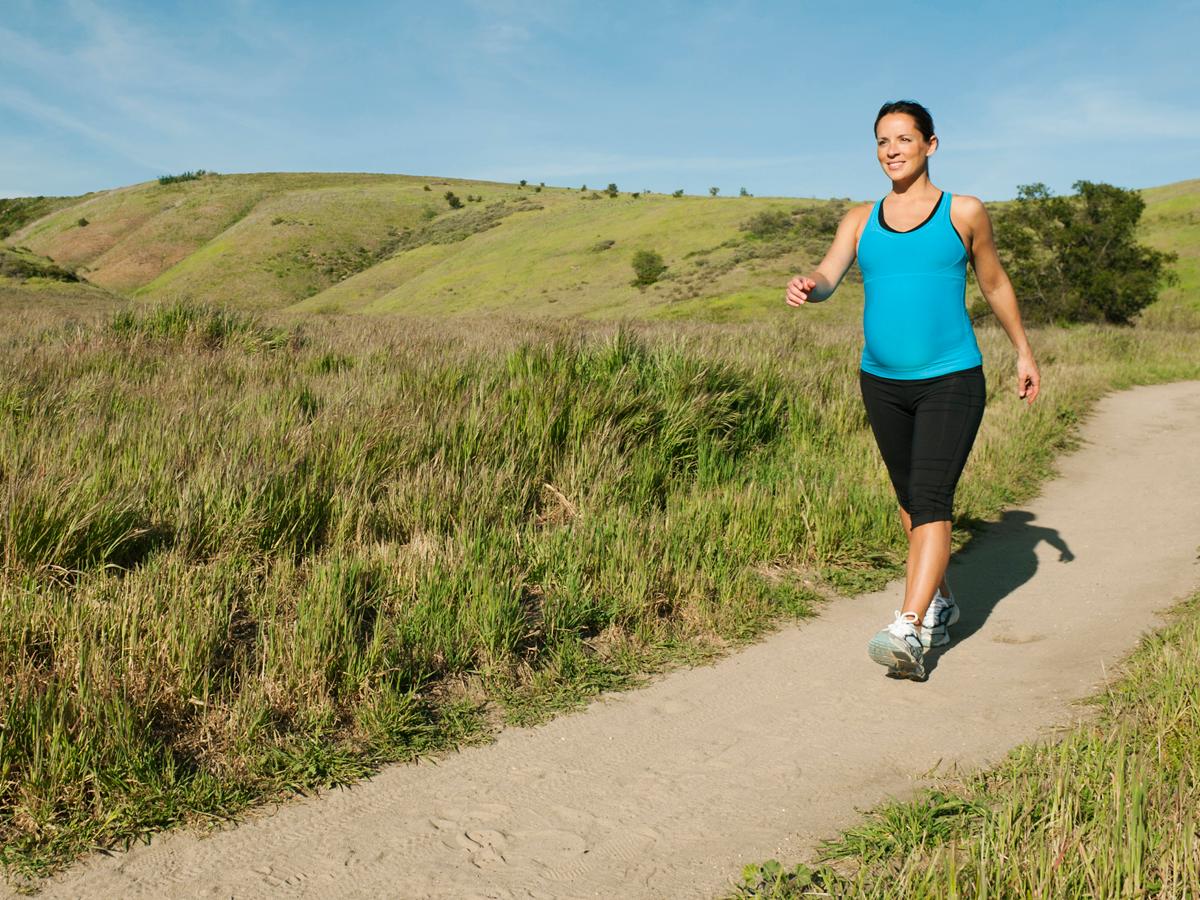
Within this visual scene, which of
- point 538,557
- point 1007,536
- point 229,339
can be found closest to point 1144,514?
point 1007,536

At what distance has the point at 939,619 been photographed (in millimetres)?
4523

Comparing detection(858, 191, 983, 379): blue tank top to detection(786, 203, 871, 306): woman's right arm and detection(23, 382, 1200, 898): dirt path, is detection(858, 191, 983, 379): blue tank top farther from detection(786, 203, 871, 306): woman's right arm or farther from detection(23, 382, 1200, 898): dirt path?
detection(23, 382, 1200, 898): dirt path

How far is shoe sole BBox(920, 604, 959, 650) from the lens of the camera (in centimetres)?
422

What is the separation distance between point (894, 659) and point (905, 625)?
152mm

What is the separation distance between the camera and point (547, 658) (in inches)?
160

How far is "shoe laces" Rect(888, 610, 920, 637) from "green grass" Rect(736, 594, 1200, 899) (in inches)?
32.7

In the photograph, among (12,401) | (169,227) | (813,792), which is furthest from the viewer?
(169,227)

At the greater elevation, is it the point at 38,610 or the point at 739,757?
the point at 38,610

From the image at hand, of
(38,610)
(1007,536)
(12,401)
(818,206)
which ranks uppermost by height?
(818,206)

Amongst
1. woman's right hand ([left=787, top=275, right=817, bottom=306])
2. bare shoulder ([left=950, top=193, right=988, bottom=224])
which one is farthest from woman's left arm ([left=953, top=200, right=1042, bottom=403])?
woman's right hand ([left=787, top=275, right=817, bottom=306])

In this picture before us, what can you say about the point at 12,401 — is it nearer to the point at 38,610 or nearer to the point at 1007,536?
the point at 38,610

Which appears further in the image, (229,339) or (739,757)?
(229,339)

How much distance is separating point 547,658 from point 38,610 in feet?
6.18

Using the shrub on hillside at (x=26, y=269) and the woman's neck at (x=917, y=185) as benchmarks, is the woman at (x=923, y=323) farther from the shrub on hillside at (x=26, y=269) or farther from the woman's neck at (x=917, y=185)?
the shrub on hillside at (x=26, y=269)
